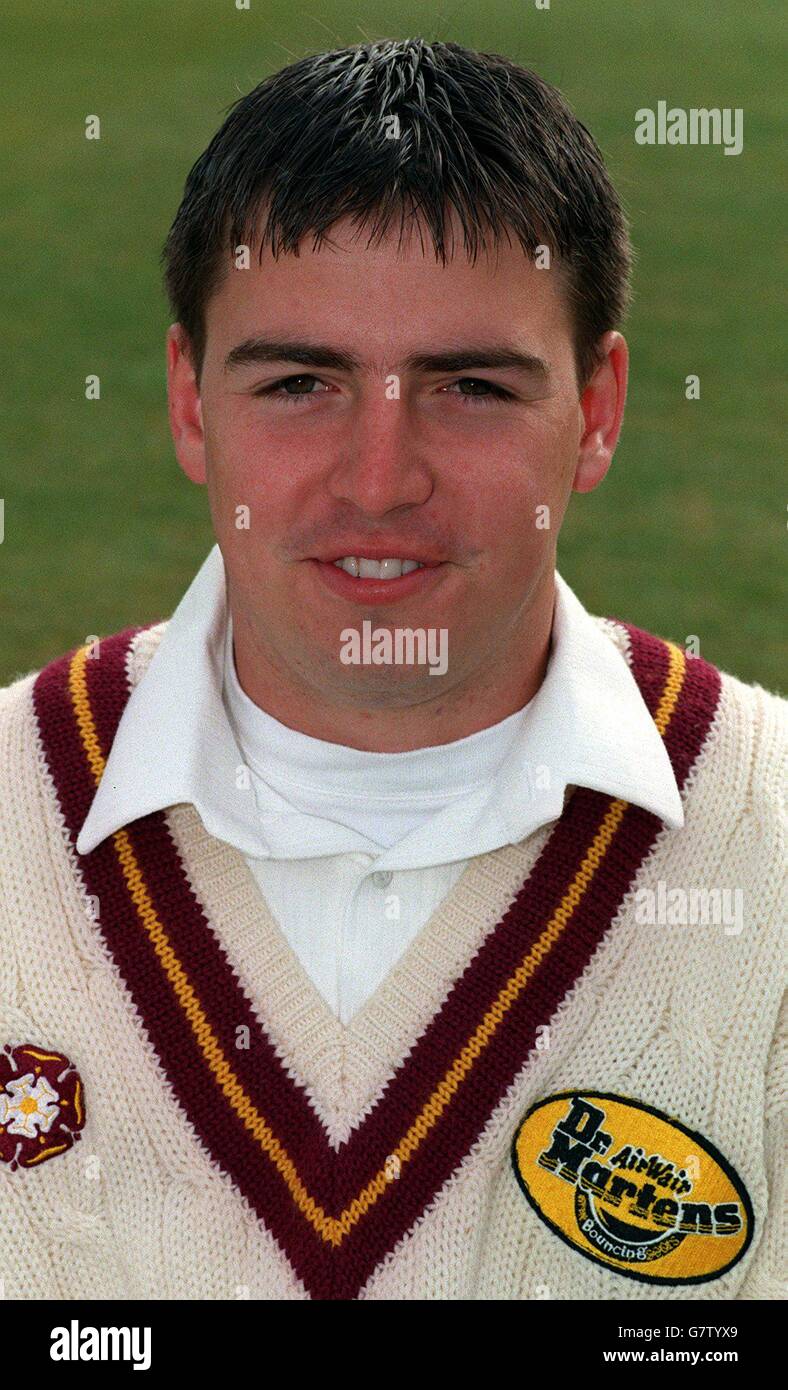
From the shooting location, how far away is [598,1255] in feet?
5.68

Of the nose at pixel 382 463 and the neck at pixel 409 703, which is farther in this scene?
the neck at pixel 409 703

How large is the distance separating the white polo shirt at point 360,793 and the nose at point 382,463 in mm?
294

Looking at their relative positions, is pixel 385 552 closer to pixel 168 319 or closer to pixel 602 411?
pixel 602 411

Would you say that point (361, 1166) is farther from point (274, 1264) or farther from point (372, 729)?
point (372, 729)

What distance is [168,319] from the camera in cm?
615

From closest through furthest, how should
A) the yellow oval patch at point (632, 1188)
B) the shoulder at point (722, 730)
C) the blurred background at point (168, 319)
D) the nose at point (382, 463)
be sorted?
1. the nose at point (382, 463)
2. the yellow oval patch at point (632, 1188)
3. the shoulder at point (722, 730)
4. the blurred background at point (168, 319)

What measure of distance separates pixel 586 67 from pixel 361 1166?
7447mm

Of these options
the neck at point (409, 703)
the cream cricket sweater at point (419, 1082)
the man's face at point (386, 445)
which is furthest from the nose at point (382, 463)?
the cream cricket sweater at point (419, 1082)

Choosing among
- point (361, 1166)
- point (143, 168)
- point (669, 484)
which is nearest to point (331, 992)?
point (361, 1166)

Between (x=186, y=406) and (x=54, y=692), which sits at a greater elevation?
(x=186, y=406)

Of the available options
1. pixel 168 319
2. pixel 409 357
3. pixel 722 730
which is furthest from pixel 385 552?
pixel 168 319

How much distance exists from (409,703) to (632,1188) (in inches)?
20.0

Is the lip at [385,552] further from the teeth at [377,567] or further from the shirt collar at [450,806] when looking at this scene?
the shirt collar at [450,806]

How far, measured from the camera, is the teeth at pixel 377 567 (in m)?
1.67
